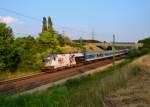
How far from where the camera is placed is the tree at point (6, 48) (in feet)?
124

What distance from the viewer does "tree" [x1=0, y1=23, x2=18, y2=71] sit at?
37750mm

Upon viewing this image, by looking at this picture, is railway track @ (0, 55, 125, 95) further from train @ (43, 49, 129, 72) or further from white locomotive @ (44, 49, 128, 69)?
white locomotive @ (44, 49, 128, 69)

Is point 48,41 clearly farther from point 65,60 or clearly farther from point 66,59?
point 65,60

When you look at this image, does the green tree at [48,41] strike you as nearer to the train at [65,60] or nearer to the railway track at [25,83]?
the train at [65,60]

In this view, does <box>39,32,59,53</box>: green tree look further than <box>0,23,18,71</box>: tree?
Yes

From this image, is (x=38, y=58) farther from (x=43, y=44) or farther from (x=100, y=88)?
(x=100, y=88)

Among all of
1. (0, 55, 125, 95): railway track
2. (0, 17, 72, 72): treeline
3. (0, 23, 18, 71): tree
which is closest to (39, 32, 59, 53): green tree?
(0, 17, 72, 72): treeline

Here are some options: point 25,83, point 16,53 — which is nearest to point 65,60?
point 16,53

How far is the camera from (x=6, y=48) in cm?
3834

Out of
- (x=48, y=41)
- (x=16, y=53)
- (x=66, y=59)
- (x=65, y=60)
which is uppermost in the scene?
(x=48, y=41)

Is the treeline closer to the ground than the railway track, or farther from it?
farther from it

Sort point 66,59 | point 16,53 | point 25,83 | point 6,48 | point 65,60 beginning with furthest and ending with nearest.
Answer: point 66,59, point 65,60, point 16,53, point 6,48, point 25,83

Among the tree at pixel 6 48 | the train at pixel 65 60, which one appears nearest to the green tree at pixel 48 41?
the train at pixel 65 60

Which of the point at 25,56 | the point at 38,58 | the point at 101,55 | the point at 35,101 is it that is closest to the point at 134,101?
the point at 35,101
